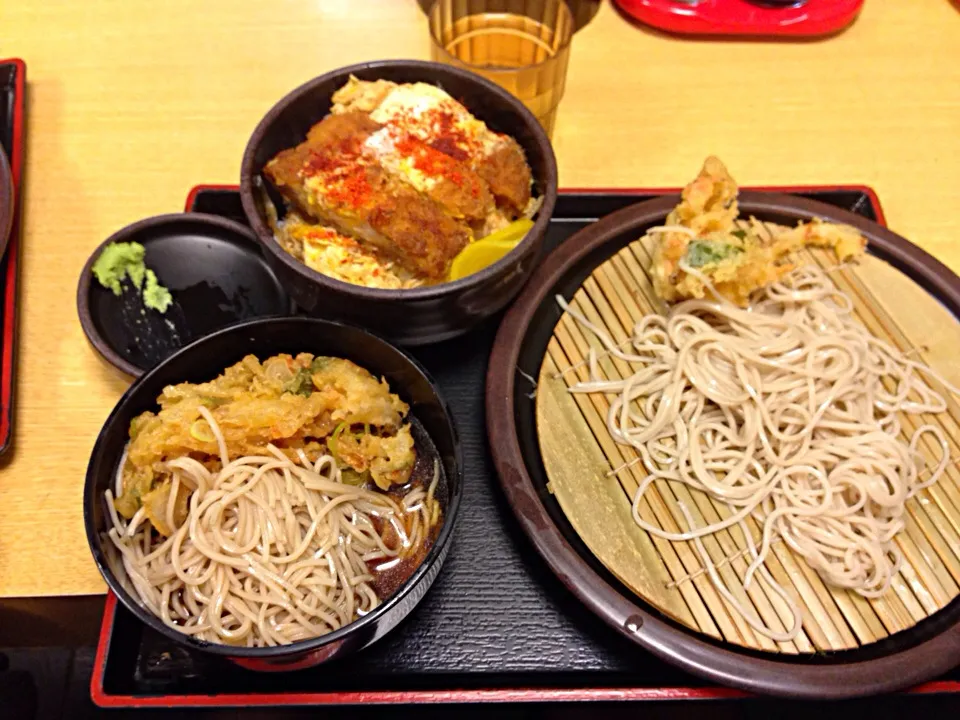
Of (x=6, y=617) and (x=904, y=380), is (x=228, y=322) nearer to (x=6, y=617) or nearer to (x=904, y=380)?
(x=6, y=617)

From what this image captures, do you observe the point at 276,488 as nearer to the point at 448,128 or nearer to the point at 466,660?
the point at 466,660

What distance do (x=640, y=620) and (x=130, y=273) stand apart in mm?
1457

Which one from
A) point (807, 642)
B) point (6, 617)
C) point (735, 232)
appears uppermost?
point (735, 232)

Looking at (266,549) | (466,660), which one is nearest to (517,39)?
(266,549)

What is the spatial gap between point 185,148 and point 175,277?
0.57 meters

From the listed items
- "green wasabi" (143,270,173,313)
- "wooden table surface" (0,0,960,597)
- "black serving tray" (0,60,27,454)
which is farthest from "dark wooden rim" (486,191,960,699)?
"black serving tray" (0,60,27,454)

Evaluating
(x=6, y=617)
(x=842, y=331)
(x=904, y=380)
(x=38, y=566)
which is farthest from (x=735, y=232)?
(x=6, y=617)

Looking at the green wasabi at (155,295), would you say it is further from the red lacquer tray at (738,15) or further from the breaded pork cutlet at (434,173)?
the red lacquer tray at (738,15)

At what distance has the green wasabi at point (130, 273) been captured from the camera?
5.58ft

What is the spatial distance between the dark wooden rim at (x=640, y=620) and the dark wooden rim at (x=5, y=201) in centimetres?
126

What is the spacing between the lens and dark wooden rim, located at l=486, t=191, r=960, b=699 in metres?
1.26

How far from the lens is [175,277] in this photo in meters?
1.77

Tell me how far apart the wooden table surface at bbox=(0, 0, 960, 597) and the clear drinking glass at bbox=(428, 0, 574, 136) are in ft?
0.68

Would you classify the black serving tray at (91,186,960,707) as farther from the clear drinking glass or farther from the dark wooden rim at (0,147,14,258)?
the clear drinking glass
